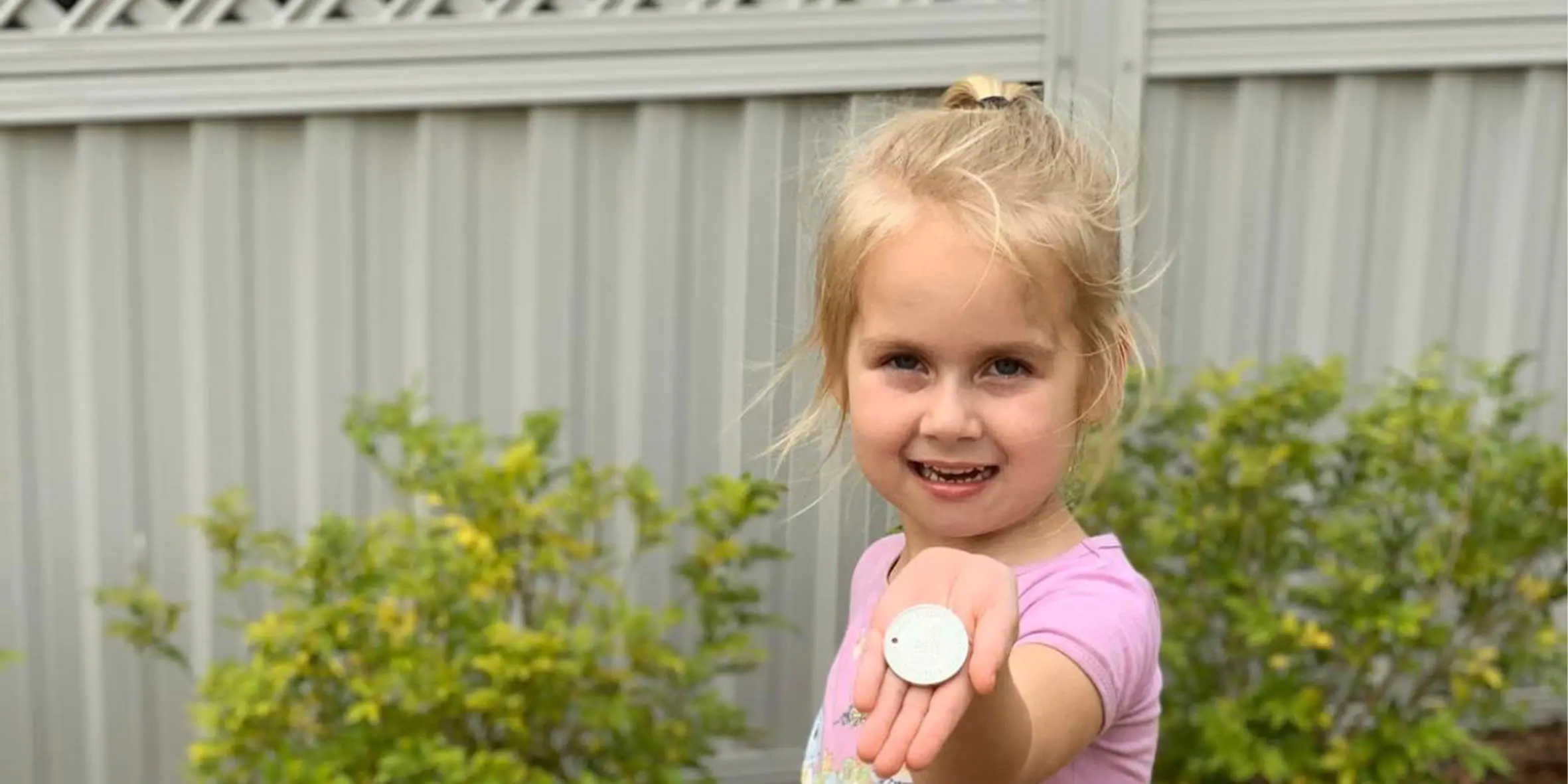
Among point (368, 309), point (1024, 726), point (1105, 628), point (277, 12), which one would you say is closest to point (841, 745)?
point (1105, 628)

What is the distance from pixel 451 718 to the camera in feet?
9.94

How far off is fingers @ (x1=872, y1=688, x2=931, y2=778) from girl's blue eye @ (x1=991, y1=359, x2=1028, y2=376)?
0.49m

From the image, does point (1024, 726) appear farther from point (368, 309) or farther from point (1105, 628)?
point (368, 309)

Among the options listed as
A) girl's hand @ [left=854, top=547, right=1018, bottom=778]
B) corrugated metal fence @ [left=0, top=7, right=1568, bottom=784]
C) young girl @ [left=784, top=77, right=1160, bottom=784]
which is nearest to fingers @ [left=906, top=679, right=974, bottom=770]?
girl's hand @ [left=854, top=547, right=1018, bottom=778]

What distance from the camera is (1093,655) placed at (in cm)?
144

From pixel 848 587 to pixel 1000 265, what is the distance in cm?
232

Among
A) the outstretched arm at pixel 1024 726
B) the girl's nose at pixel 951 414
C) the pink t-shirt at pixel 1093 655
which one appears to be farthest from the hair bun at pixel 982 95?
the outstretched arm at pixel 1024 726

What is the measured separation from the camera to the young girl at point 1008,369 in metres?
1.46

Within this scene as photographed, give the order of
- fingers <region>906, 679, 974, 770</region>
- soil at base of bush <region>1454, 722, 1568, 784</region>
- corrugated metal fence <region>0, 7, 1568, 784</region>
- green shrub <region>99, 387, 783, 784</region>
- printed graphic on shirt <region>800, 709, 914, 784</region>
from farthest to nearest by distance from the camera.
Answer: soil at base of bush <region>1454, 722, 1568, 784</region> < corrugated metal fence <region>0, 7, 1568, 784</region> < green shrub <region>99, 387, 783, 784</region> < printed graphic on shirt <region>800, 709, 914, 784</region> < fingers <region>906, 679, 974, 770</region>

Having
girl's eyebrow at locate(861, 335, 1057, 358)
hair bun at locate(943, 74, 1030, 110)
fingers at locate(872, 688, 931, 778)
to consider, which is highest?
hair bun at locate(943, 74, 1030, 110)

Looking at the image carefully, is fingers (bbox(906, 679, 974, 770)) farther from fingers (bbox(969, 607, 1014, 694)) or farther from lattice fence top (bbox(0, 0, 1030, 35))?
lattice fence top (bbox(0, 0, 1030, 35))

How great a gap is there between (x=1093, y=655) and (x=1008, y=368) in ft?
0.84

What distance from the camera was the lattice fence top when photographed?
3283 mm

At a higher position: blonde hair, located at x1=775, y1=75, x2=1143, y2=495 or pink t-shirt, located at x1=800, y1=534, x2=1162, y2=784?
blonde hair, located at x1=775, y1=75, x2=1143, y2=495
